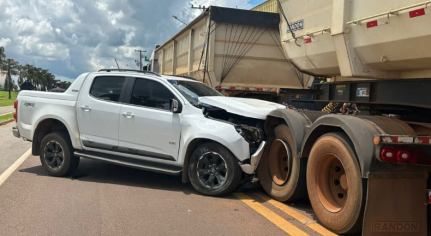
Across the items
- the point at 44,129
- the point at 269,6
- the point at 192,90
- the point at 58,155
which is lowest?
the point at 58,155

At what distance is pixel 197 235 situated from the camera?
13.4 ft

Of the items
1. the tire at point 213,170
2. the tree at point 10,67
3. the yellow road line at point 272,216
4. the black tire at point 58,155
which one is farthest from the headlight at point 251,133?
the tree at point 10,67

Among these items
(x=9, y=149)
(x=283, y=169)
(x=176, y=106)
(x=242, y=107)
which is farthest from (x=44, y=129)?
(x=283, y=169)

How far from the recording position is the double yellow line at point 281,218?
13.6 feet

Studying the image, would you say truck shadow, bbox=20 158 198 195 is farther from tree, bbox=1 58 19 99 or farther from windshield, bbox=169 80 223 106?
tree, bbox=1 58 19 99

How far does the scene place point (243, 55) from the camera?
33.5ft

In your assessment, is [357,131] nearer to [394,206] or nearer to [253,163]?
[394,206]

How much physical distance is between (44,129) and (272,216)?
4727mm

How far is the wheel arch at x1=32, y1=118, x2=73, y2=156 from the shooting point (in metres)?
6.86

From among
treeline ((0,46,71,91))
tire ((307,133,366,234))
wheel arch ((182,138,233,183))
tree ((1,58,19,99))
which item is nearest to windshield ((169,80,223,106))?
wheel arch ((182,138,233,183))

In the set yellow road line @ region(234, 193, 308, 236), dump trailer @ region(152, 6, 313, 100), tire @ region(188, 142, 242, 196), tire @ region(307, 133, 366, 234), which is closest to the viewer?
tire @ region(307, 133, 366, 234)

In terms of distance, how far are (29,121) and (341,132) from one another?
568cm

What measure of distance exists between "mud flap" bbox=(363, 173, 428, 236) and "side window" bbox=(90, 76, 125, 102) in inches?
172

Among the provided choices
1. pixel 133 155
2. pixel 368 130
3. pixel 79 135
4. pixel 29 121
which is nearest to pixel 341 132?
pixel 368 130
